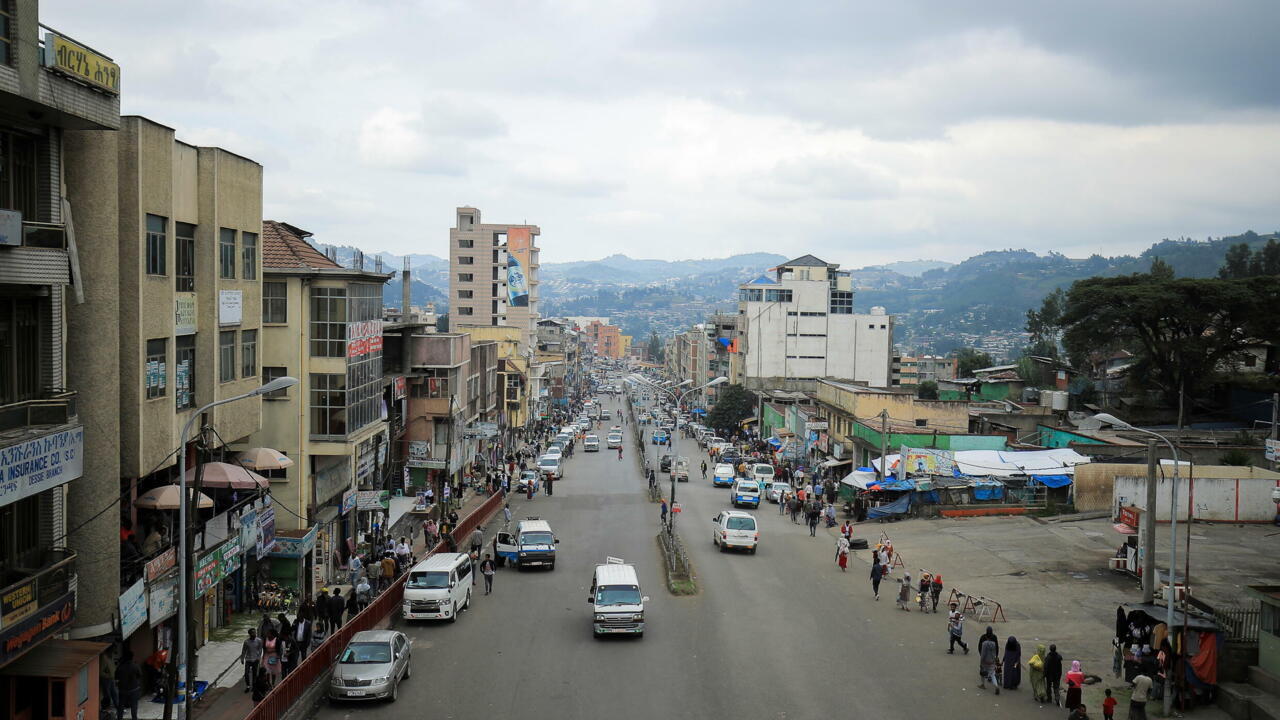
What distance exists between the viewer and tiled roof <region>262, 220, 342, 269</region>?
3162 centimetres

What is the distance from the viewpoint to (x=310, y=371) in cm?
3191

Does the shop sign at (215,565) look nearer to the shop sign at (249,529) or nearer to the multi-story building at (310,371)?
the shop sign at (249,529)

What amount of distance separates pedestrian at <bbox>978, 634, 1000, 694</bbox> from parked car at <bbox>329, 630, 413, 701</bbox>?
1215 cm

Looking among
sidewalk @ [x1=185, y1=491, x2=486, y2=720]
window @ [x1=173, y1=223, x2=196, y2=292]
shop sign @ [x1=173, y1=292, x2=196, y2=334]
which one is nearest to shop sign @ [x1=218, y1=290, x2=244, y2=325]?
window @ [x1=173, y1=223, x2=196, y2=292]

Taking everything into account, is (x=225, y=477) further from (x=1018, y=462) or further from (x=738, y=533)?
(x=1018, y=462)

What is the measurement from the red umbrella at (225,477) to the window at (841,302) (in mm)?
108894

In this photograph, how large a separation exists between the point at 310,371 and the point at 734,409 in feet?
254

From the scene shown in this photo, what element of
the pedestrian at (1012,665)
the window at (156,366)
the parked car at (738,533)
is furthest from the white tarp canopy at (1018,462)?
the window at (156,366)

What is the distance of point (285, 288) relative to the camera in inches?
1246

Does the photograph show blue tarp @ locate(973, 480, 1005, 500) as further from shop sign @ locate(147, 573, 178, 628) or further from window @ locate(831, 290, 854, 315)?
window @ locate(831, 290, 854, 315)

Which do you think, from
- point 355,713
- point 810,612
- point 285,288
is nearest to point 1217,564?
point 810,612

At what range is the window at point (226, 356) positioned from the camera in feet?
82.1

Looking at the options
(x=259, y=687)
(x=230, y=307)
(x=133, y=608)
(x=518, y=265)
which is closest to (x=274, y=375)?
(x=230, y=307)

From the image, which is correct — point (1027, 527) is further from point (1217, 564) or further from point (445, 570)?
point (445, 570)
